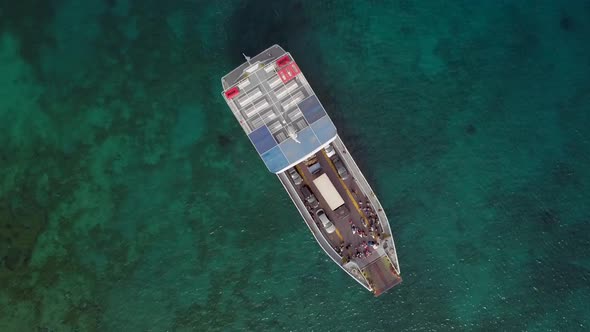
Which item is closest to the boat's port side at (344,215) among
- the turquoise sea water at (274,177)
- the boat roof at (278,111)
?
the turquoise sea water at (274,177)

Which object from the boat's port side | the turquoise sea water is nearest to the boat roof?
the boat's port side

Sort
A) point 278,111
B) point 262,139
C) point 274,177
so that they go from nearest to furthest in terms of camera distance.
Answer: point 262,139
point 278,111
point 274,177

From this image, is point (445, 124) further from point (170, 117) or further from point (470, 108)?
point (170, 117)

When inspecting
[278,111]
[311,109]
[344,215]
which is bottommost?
[344,215]

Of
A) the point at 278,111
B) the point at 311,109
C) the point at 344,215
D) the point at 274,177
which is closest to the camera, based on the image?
the point at 311,109

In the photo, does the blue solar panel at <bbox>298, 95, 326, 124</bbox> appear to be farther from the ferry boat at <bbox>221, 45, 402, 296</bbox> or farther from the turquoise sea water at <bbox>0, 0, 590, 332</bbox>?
the turquoise sea water at <bbox>0, 0, 590, 332</bbox>

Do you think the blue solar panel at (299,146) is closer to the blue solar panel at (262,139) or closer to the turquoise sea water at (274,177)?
the blue solar panel at (262,139)

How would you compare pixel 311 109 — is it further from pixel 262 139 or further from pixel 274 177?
pixel 274 177

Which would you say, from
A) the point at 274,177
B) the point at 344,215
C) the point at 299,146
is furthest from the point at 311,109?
the point at 344,215
